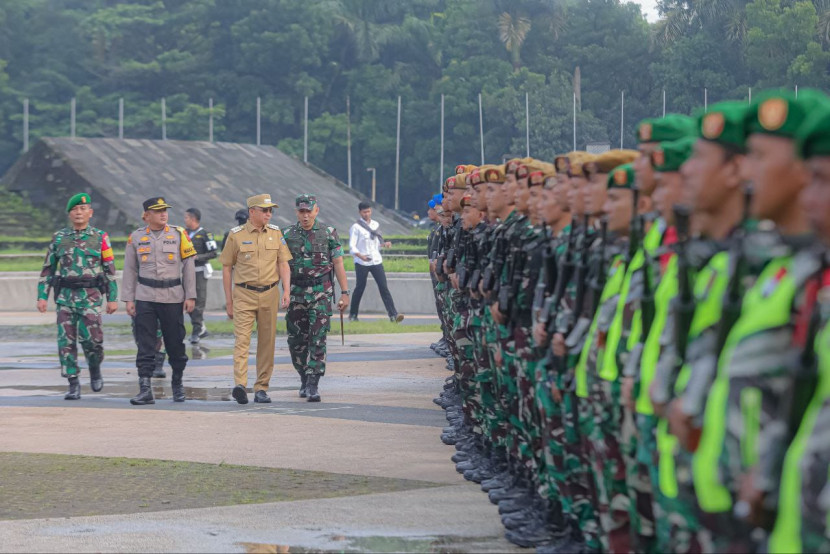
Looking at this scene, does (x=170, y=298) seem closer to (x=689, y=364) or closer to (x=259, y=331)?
(x=259, y=331)

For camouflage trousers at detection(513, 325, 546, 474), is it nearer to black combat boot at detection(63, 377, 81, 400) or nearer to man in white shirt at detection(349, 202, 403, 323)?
black combat boot at detection(63, 377, 81, 400)

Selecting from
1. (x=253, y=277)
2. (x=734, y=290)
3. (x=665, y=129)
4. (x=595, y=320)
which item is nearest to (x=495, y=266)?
(x=595, y=320)

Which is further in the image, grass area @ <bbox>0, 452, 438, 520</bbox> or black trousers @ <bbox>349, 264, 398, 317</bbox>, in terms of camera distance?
black trousers @ <bbox>349, 264, 398, 317</bbox>

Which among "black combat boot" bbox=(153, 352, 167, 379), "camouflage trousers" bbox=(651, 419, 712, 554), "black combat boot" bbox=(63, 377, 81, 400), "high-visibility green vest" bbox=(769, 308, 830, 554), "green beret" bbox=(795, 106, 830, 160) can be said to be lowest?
"black combat boot" bbox=(153, 352, 167, 379)

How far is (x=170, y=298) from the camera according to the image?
1378cm

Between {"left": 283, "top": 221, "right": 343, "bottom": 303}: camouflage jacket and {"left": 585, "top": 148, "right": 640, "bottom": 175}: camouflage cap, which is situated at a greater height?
{"left": 585, "top": 148, "right": 640, "bottom": 175}: camouflage cap

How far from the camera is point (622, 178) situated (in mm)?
6035

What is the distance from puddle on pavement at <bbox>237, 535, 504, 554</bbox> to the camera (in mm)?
7125

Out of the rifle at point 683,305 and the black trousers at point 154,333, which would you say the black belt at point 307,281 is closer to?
the black trousers at point 154,333

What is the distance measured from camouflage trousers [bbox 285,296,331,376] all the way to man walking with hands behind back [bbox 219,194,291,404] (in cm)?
29

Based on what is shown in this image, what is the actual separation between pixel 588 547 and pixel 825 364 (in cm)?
296

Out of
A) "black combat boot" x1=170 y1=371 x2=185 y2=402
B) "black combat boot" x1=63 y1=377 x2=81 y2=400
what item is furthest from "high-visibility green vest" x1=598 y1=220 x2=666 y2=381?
"black combat boot" x1=63 y1=377 x2=81 y2=400

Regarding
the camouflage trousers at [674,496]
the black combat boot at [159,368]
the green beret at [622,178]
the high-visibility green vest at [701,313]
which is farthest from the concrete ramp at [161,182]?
the high-visibility green vest at [701,313]

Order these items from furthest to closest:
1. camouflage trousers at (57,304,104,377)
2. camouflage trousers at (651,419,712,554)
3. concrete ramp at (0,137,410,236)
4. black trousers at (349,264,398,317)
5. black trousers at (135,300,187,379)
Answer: concrete ramp at (0,137,410,236), black trousers at (349,264,398,317), camouflage trousers at (57,304,104,377), black trousers at (135,300,187,379), camouflage trousers at (651,419,712,554)
